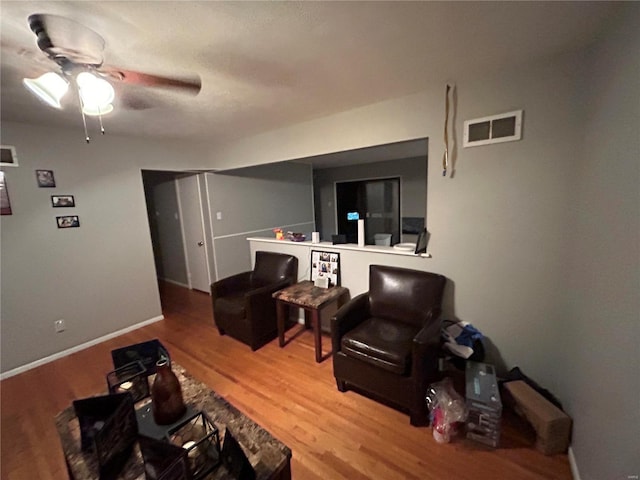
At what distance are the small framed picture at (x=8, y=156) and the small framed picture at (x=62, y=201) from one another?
374 mm

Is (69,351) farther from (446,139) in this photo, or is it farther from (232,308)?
(446,139)

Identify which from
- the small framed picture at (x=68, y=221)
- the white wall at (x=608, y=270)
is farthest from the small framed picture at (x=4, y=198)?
the white wall at (x=608, y=270)

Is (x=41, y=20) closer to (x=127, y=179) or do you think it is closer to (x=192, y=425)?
(x=192, y=425)

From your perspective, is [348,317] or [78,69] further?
[348,317]

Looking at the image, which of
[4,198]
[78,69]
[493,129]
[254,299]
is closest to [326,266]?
[254,299]

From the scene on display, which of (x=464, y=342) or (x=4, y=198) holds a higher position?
(x=4, y=198)

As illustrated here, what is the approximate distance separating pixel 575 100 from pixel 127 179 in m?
4.12

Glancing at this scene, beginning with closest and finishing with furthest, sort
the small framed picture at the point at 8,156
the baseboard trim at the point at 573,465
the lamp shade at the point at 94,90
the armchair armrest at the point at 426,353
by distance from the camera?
the lamp shade at the point at 94,90, the baseboard trim at the point at 573,465, the armchair armrest at the point at 426,353, the small framed picture at the point at 8,156

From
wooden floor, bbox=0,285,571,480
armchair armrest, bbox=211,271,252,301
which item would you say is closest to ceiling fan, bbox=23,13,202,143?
armchair armrest, bbox=211,271,252,301

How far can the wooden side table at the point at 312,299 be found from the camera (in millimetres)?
2359

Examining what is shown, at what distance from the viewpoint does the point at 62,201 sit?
263 centimetres

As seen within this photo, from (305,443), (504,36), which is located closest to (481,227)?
(504,36)

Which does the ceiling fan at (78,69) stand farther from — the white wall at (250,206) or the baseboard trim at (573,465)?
the baseboard trim at (573,465)

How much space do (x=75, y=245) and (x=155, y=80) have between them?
2.37m
